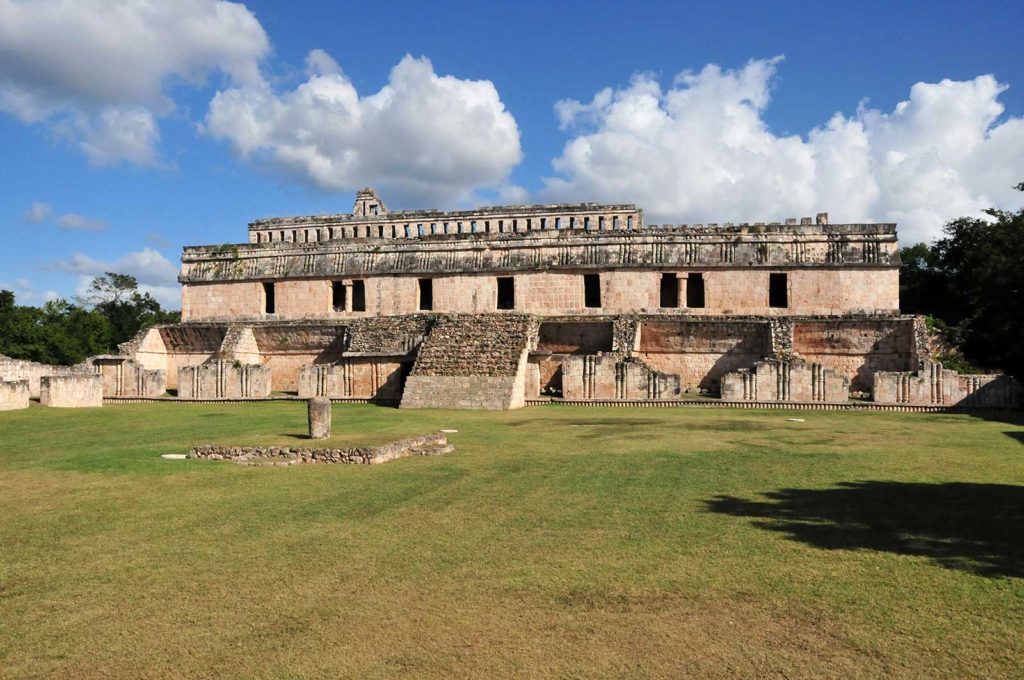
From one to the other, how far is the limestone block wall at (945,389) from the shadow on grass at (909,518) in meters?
10.7

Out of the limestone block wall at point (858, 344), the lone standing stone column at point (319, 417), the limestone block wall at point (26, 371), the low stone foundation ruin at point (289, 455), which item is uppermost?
the limestone block wall at point (858, 344)

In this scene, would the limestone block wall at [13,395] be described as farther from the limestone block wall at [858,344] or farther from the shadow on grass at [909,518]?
the limestone block wall at [858,344]

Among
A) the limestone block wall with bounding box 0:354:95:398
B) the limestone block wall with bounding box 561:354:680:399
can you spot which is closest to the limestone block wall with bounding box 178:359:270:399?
the limestone block wall with bounding box 0:354:95:398

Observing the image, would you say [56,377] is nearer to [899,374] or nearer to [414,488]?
[414,488]

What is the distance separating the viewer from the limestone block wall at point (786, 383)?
1766 cm

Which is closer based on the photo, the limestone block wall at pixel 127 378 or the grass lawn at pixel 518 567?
the grass lawn at pixel 518 567

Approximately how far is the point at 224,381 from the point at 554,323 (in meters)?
9.92

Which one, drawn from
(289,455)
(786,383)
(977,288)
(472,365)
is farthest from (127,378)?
(977,288)

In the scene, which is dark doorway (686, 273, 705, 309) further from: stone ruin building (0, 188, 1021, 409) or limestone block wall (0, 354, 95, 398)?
limestone block wall (0, 354, 95, 398)

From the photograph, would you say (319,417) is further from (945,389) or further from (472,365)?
(945,389)

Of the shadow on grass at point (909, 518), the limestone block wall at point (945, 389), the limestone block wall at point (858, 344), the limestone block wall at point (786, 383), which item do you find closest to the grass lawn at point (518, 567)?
the shadow on grass at point (909, 518)

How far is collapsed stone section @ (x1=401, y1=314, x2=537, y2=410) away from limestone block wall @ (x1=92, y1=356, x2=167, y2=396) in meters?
8.61

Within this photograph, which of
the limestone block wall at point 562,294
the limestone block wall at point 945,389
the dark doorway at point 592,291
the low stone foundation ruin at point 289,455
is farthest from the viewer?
the dark doorway at point 592,291

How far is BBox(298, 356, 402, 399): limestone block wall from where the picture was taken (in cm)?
2050
